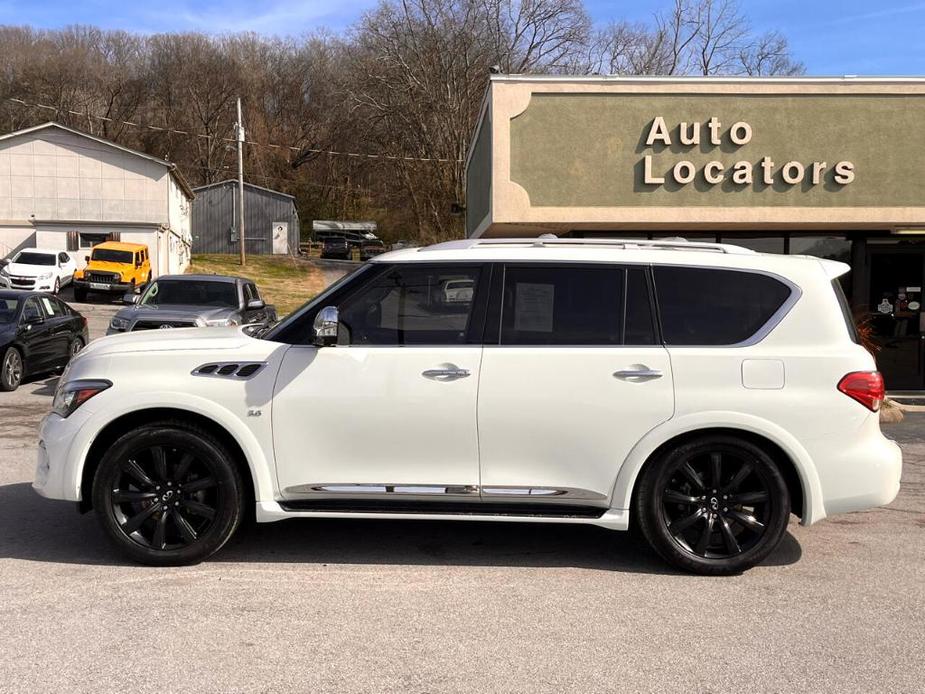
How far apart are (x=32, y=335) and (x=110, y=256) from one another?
21.7 m

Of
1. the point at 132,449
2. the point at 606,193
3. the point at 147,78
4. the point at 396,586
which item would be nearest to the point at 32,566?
the point at 132,449

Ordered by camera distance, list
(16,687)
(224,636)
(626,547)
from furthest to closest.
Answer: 1. (626,547)
2. (224,636)
3. (16,687)

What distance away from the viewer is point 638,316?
5250mm

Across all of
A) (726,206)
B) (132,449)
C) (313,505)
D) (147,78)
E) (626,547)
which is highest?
(147,78)

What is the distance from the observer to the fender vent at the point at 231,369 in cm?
517

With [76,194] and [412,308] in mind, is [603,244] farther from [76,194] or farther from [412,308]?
[76,194]

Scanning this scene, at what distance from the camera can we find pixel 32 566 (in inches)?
205

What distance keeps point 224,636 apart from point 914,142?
44.1 ft

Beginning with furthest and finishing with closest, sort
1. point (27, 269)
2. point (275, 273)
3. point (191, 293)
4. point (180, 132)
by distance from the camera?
point (180, 132), point (275, 273), point (27, 269), point (191, 293)

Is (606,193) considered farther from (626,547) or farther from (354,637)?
(354,637)

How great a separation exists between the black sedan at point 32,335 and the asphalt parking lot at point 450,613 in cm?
767

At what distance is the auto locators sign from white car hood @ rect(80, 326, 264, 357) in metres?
10.1

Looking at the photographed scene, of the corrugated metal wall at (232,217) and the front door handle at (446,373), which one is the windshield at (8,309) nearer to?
the front door handle at (446,373)

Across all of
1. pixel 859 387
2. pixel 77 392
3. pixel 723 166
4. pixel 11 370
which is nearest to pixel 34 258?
pixel 11 370
